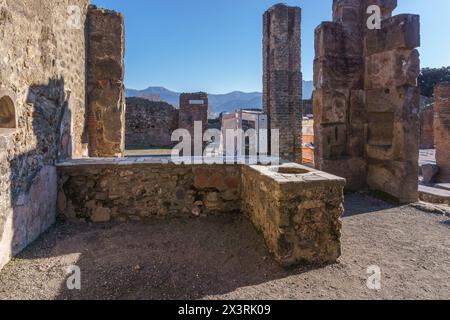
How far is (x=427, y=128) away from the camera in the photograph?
1980 centimetres

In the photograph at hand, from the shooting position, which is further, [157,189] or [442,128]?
[442,128]

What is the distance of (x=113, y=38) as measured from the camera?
6309 millimetres

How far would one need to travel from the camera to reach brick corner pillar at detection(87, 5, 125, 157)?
6.16m

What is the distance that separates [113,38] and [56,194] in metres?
3.70

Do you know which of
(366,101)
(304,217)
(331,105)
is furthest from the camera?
(366,101)

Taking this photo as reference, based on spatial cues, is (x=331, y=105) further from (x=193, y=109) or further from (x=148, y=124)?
(x=148, y=124)

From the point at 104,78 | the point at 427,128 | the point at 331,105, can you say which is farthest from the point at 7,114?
the point at 427,128

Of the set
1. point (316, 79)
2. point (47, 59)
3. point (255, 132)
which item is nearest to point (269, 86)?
point (255, 132)

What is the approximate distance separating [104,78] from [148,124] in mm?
10583

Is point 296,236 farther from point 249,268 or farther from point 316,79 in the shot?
point 316,79

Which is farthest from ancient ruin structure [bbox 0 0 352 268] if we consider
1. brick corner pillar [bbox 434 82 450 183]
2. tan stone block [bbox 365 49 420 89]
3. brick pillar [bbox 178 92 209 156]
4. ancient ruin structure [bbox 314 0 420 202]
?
brick corner pillar [bbox 434 82 450 183]

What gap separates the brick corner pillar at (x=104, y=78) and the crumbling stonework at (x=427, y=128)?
1949cm

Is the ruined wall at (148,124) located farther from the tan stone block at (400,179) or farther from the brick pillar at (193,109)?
the tan stone block at (400,179)
